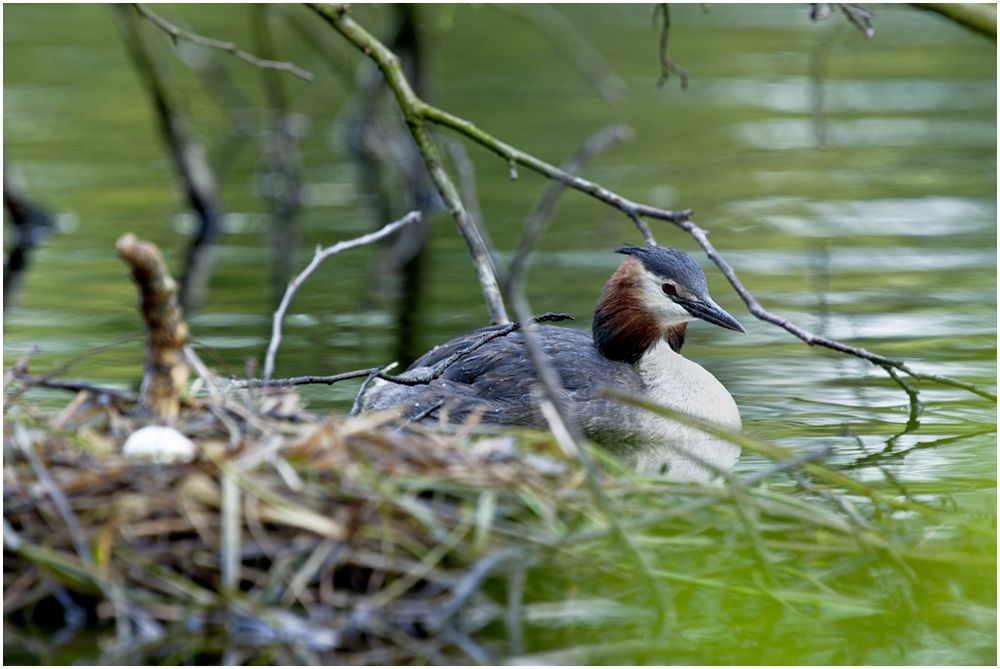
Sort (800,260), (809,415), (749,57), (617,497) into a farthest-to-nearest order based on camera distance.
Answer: (749,57) → (800,260) → (809,415) → (617,497)

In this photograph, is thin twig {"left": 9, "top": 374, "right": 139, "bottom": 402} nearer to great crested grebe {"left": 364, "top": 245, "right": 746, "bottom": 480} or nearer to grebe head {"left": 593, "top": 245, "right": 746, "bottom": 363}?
great crested grebe {"left": 364, "top": 245, "right": 746, "bottom": 480}

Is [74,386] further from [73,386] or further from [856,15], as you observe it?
[856,15]

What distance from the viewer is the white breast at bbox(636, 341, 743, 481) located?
6.25 metres

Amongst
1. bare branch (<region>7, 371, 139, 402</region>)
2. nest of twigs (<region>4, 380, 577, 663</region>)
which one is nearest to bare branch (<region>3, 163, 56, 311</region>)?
bare branch (<region>7, 371, 139, 402</region>)

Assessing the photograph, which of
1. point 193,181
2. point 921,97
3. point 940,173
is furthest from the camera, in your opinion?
point 921,97

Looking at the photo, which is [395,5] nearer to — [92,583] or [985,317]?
[985,317]

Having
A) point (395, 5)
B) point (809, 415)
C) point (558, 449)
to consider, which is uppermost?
point (395, 5)

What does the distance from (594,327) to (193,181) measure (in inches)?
235

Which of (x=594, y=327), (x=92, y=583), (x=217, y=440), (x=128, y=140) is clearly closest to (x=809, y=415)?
(x=594, y=327)

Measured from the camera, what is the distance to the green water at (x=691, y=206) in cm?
695

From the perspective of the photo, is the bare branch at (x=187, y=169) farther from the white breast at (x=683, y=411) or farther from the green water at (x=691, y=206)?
the white breast at (x=683, y=411)

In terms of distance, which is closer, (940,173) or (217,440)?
(217,440)

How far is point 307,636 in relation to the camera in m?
3.94

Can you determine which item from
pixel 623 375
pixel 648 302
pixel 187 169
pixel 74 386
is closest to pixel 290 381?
pixel 74 386
